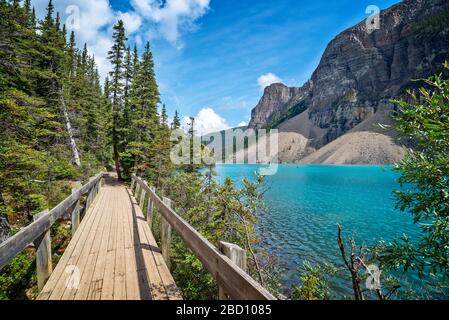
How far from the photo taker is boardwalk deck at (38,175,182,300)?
11.2 ft

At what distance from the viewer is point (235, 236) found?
28.1 ft

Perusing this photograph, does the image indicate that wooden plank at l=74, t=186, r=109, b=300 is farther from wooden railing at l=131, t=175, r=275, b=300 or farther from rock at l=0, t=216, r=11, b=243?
rock at l=0, t=216, r=11, b=243

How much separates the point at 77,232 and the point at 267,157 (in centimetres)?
19177

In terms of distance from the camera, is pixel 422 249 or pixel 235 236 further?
pixel 235 236

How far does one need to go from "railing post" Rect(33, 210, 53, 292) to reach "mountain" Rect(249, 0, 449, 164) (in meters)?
138

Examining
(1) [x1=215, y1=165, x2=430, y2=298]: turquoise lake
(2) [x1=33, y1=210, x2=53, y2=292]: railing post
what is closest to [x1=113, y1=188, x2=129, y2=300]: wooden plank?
(2) [x1=33, y1=210, x2=53, y2=292]: railing post

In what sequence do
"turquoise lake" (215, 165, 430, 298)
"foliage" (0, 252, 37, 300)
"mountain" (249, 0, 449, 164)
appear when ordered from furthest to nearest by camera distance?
1. "mountain" (249, 0, 449, 164)
2. "turquoise lake" (215, 165, 430, 298)
3. "foliage" (0, 252, 37, 300)

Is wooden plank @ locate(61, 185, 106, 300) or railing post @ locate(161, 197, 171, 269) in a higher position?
railing post @ locate(161, 197, 171, 269)

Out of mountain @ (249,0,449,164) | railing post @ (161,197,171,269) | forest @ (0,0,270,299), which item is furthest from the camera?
mountain @ (249,0,449,164)

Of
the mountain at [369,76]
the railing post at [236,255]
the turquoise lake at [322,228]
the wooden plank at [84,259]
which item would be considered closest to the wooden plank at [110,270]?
the wooden plank at [84,259]

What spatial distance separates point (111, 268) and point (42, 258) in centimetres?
106

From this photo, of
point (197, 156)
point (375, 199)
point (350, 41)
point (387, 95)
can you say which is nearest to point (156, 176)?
point (197, 156)

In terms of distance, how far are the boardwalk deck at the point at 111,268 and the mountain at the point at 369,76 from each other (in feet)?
446
